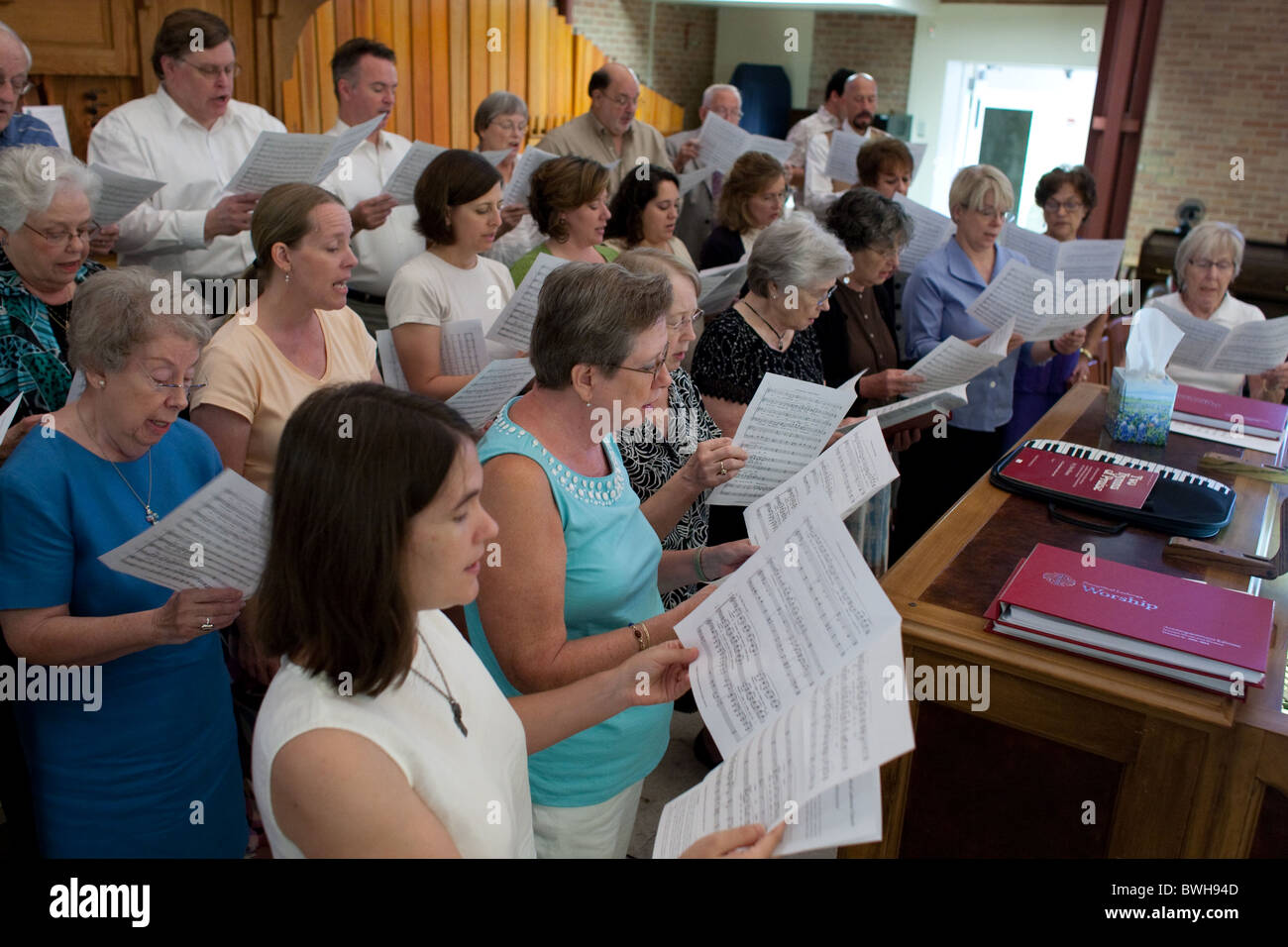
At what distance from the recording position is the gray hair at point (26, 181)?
2217mm

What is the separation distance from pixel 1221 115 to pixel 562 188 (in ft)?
26.5

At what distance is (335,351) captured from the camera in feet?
8.60

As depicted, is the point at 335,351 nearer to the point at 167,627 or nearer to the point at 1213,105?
the point at 167,627

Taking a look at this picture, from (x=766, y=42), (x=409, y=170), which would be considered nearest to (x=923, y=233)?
(x=409, y=170)

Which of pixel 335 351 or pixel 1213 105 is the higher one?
pixel 1213 105

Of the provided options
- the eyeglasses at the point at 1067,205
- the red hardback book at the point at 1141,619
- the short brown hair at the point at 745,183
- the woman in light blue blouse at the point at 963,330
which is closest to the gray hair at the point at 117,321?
the red hardback book at the point at 1141,619

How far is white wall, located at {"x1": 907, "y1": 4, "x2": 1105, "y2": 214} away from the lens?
10.5 m

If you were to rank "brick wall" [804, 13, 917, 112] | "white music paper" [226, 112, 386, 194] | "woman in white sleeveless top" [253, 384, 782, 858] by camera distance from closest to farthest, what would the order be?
"woman in white sleeveless top" [253, 384, 782, 858]
"white music paper" [226, 112, 386, 194]
"brick wall" [804, 13, 917, 112]

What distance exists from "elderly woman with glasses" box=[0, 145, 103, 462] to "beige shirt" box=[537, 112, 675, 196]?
3268mm

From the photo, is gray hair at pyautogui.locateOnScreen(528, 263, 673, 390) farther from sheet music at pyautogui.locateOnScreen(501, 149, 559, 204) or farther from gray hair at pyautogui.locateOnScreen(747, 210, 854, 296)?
sheet music at pyautogui.locateOnScreen(501, 149, 559, 204)

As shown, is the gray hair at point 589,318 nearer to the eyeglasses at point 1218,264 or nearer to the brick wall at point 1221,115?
the eyeglasses at point 1218,264

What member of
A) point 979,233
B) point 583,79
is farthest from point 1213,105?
point 979,233

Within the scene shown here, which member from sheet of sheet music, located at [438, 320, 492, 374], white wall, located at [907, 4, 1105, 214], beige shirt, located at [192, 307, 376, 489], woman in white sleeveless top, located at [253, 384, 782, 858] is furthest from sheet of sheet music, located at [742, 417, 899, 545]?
white wall, located at [907, 4, 1105, 214]
